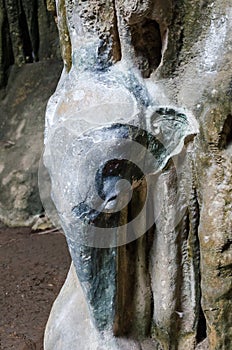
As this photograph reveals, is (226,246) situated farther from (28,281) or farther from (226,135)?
(28,281)

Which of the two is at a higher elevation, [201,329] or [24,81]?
[201,329]

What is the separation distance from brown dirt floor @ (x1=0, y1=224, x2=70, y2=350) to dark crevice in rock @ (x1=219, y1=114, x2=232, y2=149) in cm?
55

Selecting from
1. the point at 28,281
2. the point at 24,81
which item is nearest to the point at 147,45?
the point at 28,281

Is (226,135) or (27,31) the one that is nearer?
(226,135)

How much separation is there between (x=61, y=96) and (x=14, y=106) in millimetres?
1565

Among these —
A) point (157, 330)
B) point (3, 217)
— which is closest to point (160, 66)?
point (157, 330)

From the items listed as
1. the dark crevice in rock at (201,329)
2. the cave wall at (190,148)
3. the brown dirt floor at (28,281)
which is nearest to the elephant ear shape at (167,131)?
the cave wall at (190,148)

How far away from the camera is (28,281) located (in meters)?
1.45

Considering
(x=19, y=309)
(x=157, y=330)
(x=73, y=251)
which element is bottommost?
(x=19, y=309)

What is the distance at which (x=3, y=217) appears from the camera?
6.66ft

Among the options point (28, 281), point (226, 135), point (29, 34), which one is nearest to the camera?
point (226, 135)

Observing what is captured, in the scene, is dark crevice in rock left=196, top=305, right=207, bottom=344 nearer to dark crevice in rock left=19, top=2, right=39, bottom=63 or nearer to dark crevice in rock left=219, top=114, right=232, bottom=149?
dark crevice in rock left=219, top=114, right=232, bottom=149

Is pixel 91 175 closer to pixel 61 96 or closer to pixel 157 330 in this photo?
pixel 61 96

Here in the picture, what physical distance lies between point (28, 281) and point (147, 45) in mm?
818
